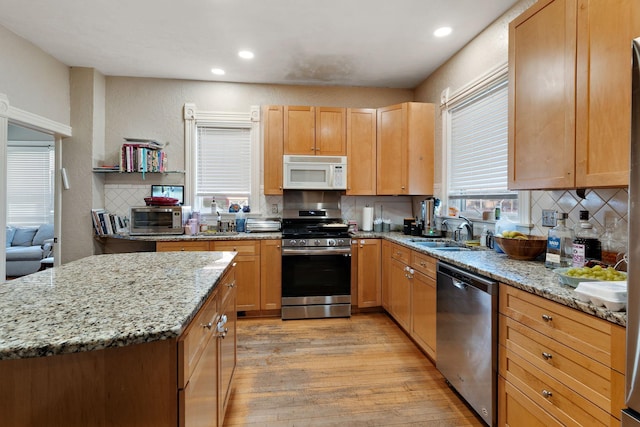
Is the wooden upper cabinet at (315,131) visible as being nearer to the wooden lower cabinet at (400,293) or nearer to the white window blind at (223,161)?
the white window blind at (223,161)

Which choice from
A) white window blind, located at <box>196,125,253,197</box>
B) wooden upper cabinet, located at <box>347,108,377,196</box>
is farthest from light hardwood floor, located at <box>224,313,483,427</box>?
white window blind, located at <box>196,125,253,197</box>

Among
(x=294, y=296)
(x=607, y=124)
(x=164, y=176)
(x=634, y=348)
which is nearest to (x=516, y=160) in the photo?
(x=607, y=124)

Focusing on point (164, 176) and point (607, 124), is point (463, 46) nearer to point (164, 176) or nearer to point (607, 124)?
point (607, 124)

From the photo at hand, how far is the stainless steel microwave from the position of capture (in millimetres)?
3305

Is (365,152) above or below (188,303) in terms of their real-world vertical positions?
above

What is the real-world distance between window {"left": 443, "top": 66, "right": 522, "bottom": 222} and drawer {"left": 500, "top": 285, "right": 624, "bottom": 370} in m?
Answer: 1.11

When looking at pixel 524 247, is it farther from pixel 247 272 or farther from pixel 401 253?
pixel 247 272

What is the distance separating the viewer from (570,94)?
1503 millimetres

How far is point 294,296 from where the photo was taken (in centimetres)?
329

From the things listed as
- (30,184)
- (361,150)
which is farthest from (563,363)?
(30,184)

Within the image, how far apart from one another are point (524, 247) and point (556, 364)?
81 cm

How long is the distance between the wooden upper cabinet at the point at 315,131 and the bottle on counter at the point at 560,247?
7.74 feet

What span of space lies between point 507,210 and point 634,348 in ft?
6.01

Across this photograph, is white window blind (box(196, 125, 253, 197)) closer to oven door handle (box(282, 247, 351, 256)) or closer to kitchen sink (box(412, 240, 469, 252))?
oven door handle (box(282, 247, 351, 256))
